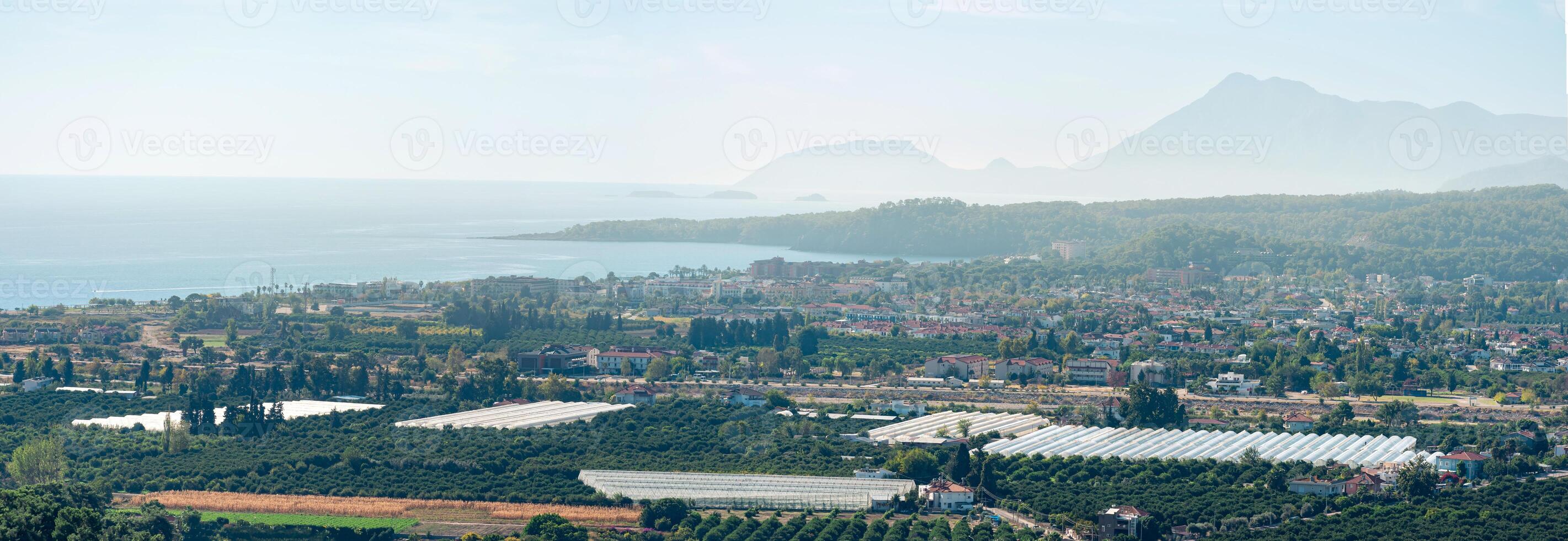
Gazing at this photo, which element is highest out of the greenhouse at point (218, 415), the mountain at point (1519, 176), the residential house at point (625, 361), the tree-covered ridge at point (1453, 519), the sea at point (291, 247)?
the mountain at point (1519, 176)

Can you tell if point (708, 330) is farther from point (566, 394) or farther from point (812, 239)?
point (812, 239)

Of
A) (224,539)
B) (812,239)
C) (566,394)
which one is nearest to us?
(224,539)

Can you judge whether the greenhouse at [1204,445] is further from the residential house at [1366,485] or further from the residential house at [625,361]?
the residential house at [625,361]

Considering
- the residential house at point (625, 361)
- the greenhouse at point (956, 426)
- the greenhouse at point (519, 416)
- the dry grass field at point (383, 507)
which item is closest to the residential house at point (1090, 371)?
the greenhouse at point (956, 426)

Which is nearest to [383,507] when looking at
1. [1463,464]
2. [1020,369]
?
[1463,464]

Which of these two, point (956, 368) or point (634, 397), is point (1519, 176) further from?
point (634, 397)

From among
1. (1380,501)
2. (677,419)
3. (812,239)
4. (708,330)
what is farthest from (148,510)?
(812,239)

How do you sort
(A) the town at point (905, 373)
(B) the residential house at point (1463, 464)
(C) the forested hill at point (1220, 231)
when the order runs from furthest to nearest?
(C) the forested hill at point (1220, 231)
(A) the town at point (905, 373)
(B) the residential house at point (1463, 464)

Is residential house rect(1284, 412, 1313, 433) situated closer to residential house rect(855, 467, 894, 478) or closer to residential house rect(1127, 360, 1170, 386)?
residential house rect(1127, 360, 1170, 386)
